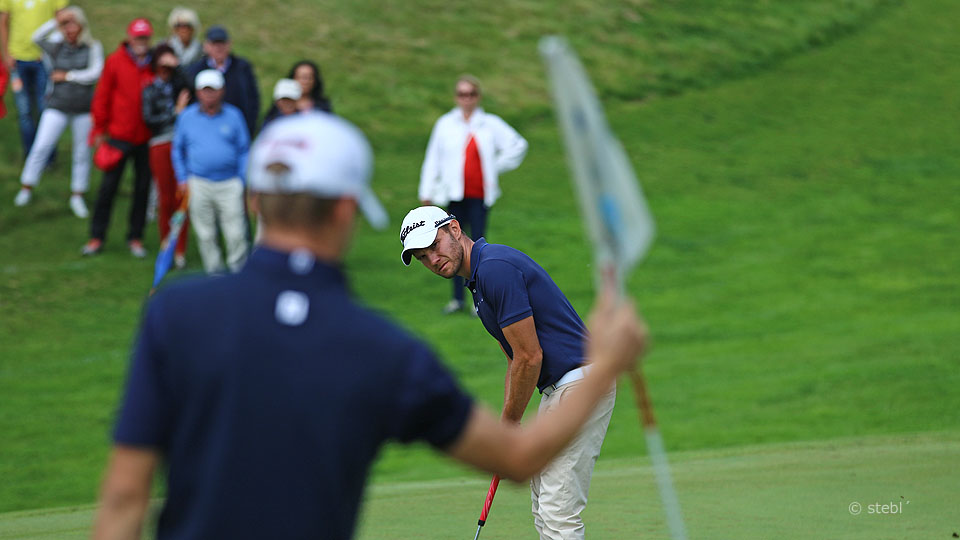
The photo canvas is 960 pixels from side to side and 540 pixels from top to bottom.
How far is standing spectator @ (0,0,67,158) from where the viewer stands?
15883mm

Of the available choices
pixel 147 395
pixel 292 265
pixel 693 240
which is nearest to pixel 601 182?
pixel 292 265

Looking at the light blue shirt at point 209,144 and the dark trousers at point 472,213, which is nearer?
the light blue shirt at point 209,144

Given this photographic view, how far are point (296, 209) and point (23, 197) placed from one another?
1462cm

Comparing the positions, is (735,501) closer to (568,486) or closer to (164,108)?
(568,486)

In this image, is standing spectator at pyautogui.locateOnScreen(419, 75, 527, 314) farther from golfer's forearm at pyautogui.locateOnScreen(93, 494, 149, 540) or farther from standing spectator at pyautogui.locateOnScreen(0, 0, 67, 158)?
golfer's forearm at pyautogui.locateOnScreen(93, 494, 149, 540)

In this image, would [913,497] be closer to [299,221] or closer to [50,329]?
[299,221]

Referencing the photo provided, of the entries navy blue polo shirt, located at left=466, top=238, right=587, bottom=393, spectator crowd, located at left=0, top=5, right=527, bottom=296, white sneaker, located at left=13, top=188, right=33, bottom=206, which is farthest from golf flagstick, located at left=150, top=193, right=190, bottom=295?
navy blue polo shirt, located at left=466, top=238, right=587, bottom=393

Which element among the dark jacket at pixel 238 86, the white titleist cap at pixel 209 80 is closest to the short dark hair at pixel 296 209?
the white titleist cap at pixel 209 80

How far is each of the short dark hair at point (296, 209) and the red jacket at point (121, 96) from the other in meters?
11.6

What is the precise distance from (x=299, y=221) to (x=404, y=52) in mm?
21317

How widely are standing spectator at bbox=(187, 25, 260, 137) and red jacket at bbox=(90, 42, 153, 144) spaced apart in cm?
73

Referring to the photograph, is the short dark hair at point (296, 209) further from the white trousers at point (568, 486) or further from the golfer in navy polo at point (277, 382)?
the white trousers at point (568, 486)

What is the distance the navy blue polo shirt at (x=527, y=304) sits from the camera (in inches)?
232

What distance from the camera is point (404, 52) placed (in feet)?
77.7
